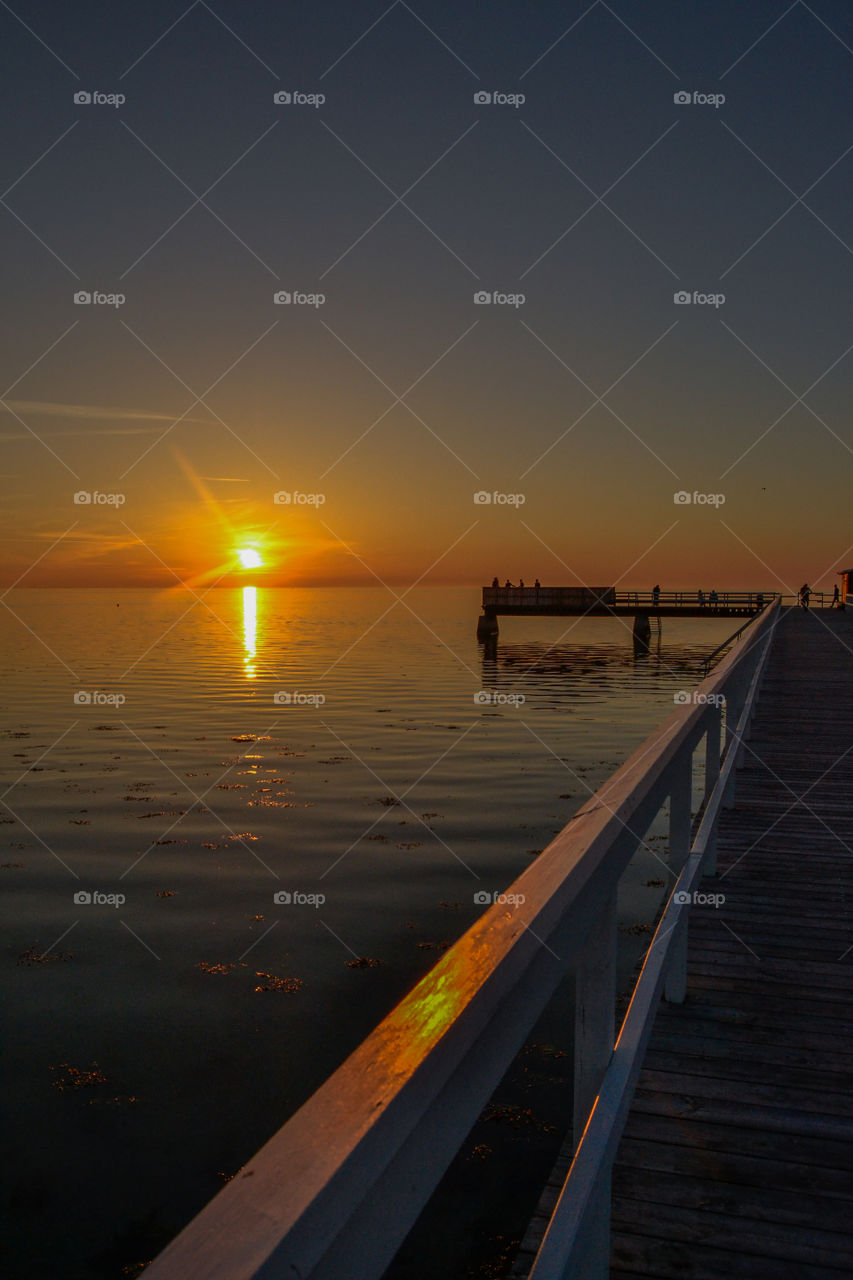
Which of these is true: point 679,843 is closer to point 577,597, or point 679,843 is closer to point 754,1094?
point 754,1094

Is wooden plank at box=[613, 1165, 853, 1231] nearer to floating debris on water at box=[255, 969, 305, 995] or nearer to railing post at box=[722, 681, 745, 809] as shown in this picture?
railing post at box=[722, 681, 745, 809]

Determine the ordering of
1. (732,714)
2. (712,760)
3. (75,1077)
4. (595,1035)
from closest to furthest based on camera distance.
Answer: (595,1035) < (712,760) < (75,1077) < (732,714)

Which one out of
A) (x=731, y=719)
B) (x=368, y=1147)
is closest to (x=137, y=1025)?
(x=731, y=719)

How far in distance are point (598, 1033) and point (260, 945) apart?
22.8 ft

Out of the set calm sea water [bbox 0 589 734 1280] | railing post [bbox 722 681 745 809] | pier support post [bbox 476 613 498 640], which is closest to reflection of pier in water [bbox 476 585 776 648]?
pier support post [bbox 476 613 498 640]

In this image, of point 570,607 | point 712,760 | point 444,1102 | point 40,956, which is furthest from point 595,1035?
point 570,607

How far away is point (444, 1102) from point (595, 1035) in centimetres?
123

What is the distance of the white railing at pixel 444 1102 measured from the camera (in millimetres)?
833

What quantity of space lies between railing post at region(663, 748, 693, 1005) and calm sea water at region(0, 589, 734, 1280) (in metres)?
2.84

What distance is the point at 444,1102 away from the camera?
1.10 metres

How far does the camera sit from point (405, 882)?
1038cm

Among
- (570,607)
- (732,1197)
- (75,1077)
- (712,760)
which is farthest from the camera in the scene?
(570,607)

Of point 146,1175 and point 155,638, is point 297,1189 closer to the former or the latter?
point 146,1175

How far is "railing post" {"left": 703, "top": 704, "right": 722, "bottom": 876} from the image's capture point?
4.31 m
